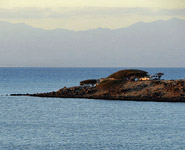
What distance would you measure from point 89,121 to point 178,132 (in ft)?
55.1

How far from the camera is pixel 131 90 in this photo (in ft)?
395

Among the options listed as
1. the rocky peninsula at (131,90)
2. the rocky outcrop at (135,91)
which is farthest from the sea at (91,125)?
the rocky peninsula at (131,90)

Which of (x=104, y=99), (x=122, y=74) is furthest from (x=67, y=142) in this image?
(x=122, y=74)

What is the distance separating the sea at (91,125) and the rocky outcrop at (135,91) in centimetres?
462

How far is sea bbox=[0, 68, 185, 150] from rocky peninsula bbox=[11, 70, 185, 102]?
4.82 meters

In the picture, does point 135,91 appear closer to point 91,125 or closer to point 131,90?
point 131,90

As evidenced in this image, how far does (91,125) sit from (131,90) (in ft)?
147

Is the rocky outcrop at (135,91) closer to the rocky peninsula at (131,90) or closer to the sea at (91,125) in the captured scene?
the rocky peninsula at (131,90)

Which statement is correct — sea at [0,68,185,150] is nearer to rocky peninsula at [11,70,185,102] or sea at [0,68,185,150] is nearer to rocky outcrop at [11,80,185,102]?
rocky outcrop at [11,80,185,102]

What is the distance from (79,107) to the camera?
102m

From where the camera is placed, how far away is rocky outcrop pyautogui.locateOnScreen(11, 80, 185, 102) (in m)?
114

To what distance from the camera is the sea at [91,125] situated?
198 ft

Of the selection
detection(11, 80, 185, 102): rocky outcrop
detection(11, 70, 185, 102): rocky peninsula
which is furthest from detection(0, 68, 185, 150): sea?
detection(11, 70, 185, 102): rocky peninsula

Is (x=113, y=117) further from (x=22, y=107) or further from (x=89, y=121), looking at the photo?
(x=22, y=107)
